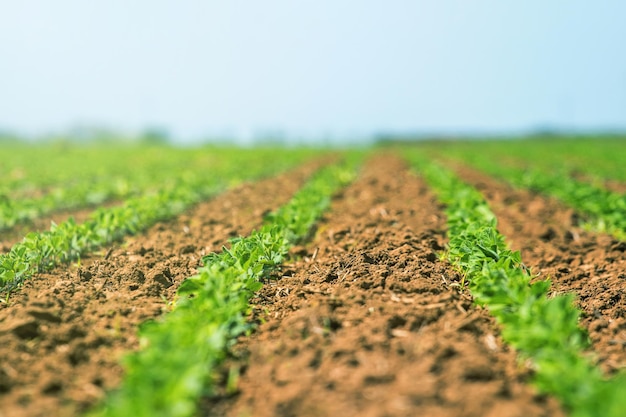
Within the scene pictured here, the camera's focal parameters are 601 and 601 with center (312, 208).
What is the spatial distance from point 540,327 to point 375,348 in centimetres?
104

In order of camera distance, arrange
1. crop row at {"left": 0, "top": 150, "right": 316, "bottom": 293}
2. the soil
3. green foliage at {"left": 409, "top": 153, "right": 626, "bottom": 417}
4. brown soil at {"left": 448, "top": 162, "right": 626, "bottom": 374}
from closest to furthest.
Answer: green foliage at {"left": 409, "top": 153, "right": 626, "bottom": 417}, brown soil at {"left": 448, "top": 162, "right": 626, "bottom": 374}, crop row at {"left": 0, "top": 150, "right": 316, "bottom": 293}, the soil

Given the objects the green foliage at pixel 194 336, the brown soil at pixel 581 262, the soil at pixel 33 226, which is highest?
the green foliage at pixel 194 336

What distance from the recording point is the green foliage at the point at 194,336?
307 cm

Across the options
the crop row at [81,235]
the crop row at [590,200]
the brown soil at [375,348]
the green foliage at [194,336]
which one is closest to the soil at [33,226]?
the crop row at [81,235]

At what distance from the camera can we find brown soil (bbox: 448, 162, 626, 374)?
194 inches

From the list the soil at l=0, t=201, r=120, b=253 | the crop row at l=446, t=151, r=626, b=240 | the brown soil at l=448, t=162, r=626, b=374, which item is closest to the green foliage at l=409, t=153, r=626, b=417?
the brown soil at l=448, t=162, r=626, b=374

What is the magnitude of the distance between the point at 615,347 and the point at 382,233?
353 cm

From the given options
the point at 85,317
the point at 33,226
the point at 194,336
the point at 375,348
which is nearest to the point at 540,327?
the point at 375,348

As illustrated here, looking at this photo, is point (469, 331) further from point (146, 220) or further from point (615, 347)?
point (146, 220)

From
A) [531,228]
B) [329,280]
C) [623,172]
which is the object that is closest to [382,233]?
[329,280]

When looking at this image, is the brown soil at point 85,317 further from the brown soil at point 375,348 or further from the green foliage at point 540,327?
the green foliage at point 540,327

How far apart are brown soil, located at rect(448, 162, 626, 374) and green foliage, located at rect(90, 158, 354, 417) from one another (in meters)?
2.68

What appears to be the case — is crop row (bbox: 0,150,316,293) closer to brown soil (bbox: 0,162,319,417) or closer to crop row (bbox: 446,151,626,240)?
brown soil (bbox: 0,162,319,417)

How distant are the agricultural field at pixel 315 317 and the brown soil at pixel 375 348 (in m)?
0.01
